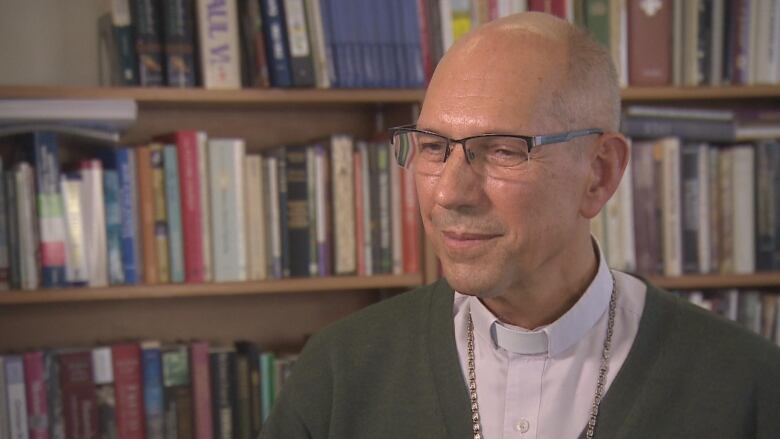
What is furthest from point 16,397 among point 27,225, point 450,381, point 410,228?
point 450,381

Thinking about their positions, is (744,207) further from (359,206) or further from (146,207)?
(146,207)

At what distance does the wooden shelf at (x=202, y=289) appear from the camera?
1.87 meters

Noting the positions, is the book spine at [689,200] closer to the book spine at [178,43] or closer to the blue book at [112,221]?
the book spine at [178,43]

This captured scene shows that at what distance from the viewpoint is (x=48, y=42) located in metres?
2.11

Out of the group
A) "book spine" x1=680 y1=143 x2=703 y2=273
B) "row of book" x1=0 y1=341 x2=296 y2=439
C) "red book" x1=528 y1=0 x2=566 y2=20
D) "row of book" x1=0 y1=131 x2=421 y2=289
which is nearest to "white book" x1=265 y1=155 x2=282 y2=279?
"row of book" x1=0 y1=131 x2=421 y2=289

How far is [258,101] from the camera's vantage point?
200cm

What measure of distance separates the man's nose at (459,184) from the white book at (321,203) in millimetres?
1006

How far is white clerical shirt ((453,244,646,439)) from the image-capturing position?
44.5 inches

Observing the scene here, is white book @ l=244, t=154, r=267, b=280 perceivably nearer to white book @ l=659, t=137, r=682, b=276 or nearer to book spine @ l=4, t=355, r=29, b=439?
book spine @ l=4, t=355, r=29, b=439

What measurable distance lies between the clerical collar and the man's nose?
0.65 feet

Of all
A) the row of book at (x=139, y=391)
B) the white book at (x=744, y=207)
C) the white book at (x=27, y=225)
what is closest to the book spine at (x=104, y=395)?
the row of book at (x=139, y=391)

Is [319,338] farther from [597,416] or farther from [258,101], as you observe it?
[258,101]

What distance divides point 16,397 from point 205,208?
1.82ft

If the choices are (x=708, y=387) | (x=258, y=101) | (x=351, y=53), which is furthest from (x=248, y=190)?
(x=708, y=387)
